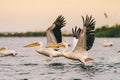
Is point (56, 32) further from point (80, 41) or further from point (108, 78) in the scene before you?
point (108, 78)

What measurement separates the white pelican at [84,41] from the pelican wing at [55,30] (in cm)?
187

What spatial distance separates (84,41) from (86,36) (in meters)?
0.22

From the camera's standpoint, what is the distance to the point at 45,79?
14484mm

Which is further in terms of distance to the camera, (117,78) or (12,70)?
(12,70)

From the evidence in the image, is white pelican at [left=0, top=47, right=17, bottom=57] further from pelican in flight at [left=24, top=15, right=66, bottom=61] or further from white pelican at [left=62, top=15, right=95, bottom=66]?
white pelican at [left=62, top=15, right=95, bottom=66]

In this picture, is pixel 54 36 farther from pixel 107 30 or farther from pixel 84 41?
pixel 107 30

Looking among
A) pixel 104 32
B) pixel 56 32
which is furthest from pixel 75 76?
pixel 104 32

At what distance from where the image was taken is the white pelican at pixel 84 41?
15102 mm

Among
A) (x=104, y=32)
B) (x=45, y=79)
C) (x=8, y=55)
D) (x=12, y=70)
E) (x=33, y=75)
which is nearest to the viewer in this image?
(x=45, y=79)

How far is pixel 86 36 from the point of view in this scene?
15414 mm

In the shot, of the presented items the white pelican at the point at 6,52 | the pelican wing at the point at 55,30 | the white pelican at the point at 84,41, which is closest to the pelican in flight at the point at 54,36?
the pelican wing at the point at 55,30

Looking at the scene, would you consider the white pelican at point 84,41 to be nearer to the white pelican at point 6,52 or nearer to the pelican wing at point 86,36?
the pelican wing at point 86,36

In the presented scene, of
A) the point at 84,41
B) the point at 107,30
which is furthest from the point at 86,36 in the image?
the point at 107,30

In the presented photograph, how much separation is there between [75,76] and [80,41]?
3.62 ft
